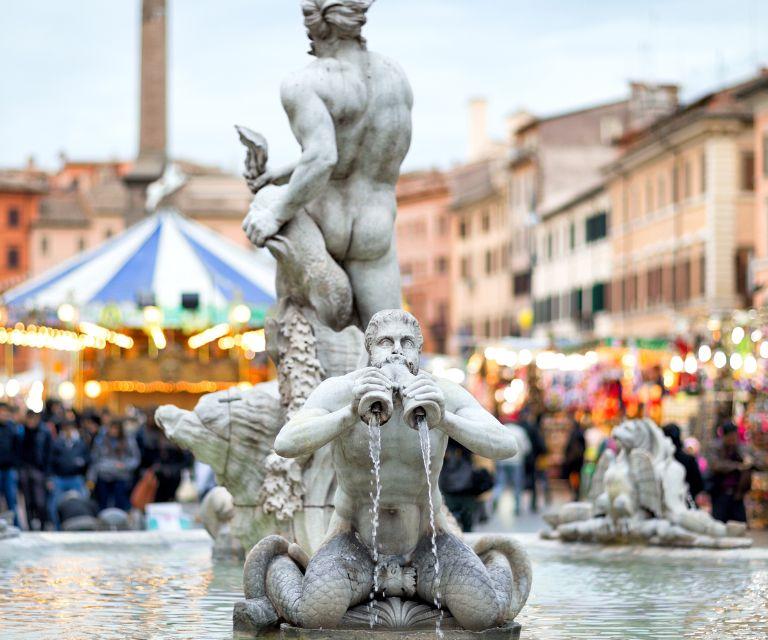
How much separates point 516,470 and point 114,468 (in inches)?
257

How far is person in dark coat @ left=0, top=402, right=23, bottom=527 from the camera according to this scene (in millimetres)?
21266

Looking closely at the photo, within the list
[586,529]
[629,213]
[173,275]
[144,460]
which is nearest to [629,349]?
[173,275]

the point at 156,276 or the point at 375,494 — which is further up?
the point at 156,276

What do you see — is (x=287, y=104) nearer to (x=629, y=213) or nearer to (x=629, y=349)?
(x=629, y=349)

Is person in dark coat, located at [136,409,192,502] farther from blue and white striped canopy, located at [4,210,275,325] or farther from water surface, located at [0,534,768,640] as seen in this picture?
water surface, located at [0,534,768,640]

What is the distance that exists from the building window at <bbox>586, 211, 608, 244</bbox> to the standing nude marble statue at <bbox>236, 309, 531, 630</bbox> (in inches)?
2607

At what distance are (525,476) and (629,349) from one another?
639 cm

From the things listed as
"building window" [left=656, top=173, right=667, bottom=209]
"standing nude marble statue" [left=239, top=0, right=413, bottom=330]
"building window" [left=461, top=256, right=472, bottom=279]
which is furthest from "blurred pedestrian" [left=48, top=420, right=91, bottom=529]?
"building window" [left=461, top=256, right=472, bottom=279]

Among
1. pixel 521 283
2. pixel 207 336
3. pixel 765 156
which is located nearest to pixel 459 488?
pixel 207 336

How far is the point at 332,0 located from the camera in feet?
35.4

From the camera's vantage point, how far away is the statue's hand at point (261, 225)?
10750 mm

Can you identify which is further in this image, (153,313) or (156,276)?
(156,276)

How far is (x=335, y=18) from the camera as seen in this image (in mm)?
10781

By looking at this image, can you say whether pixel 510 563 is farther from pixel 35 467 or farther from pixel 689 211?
pixel 689 211
